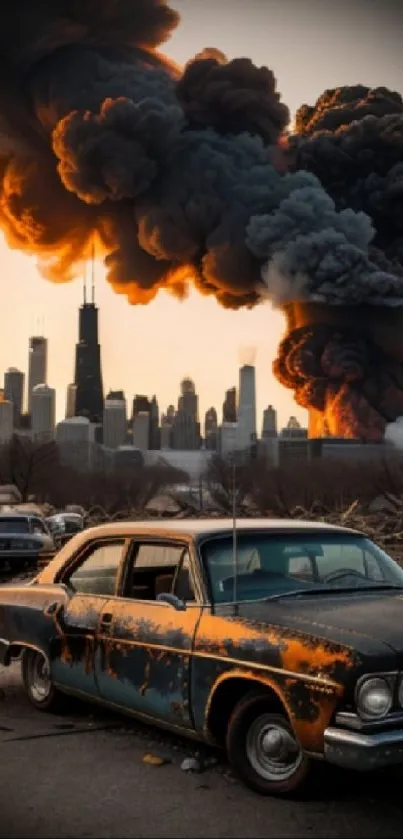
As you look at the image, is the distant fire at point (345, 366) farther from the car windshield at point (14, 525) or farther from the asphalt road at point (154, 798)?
the asphalt road at point (154, 798)

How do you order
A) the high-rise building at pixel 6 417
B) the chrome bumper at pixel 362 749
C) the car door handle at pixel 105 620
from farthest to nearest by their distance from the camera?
the high-rise building at pixel 6 417 < the car door handle at pixel 105 620 < the chrome bumper at pixel 362 749

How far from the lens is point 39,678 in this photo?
5.96 m

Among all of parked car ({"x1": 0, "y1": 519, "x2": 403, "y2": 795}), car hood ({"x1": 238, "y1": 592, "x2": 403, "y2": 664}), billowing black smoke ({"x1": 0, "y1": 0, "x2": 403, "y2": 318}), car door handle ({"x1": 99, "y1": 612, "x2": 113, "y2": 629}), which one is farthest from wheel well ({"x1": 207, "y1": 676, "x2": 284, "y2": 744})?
billowing black smoke ({"x1": 0, "y1": 0, "x2": 403, "y2": 318})

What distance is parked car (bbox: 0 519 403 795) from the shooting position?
390 centimetres

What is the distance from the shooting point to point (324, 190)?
70.6 m

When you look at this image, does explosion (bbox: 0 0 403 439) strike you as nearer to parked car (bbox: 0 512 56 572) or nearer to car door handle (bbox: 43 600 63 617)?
parked car (bbox: 0 512 56 572)

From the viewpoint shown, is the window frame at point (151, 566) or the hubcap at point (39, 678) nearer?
the window frame at point (151, 566)

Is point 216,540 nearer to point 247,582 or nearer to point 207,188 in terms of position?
point 247,582

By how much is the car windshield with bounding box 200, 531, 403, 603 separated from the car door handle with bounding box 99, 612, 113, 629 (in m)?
0.72

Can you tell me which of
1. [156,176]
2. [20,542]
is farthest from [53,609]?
[156,176]

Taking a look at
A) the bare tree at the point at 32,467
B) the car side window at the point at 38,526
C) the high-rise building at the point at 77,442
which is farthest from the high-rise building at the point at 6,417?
the car side window at the point at 38,526

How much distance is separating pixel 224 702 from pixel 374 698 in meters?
0.83

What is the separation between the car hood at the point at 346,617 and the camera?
3.96 m

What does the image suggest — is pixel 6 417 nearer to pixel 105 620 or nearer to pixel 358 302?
pixel 358 302
